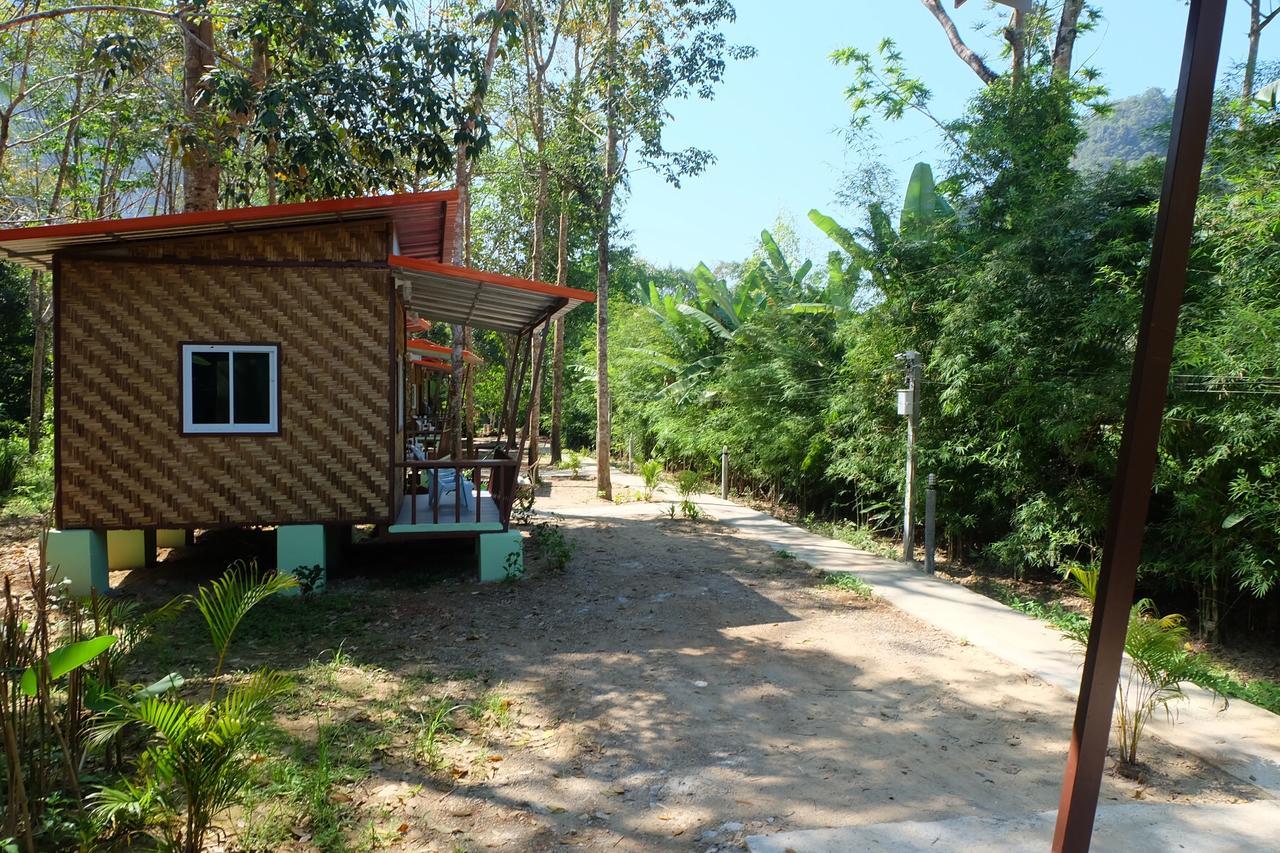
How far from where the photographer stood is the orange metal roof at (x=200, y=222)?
6695mm

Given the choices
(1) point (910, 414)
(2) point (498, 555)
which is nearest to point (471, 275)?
(2) point (498, 555)

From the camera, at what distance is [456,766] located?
4102 millimetres

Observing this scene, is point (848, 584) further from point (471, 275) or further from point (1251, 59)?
point (1251, 59)

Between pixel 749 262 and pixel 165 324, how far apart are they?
2270 cm

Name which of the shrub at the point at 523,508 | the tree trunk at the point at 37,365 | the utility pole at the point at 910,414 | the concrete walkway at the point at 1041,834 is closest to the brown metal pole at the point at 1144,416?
the concrete walkway at the point at 1041,834

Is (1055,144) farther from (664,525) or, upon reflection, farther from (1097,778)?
(1097,778)

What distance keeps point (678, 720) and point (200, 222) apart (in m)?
5.58

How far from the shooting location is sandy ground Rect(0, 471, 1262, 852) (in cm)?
364

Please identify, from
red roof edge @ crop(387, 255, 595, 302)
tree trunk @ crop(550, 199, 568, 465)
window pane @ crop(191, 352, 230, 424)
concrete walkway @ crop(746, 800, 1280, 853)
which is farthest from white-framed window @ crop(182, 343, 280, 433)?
tree trunk @ crop(550, 199, 568, 465)

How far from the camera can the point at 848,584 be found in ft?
27.6

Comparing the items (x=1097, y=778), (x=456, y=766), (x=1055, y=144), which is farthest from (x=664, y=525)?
(x=1097, y=778)

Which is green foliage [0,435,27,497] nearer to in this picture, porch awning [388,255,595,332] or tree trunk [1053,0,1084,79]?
porch awning [388,255,595,332]

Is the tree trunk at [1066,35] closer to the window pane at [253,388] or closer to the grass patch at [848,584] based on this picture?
the grass patch at [848,584]

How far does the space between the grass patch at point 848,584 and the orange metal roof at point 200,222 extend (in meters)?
5.33
